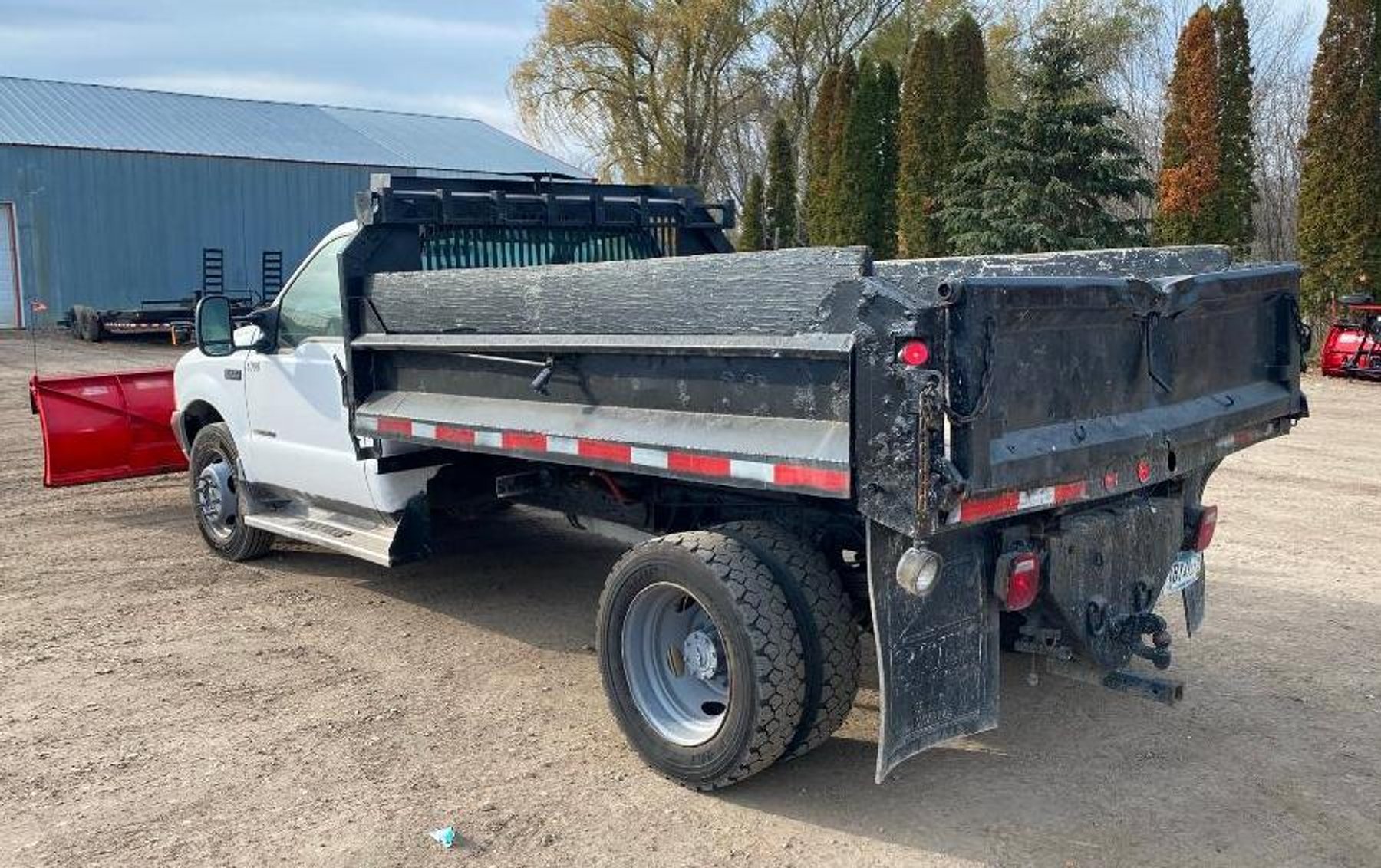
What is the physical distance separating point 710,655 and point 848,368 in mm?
1252

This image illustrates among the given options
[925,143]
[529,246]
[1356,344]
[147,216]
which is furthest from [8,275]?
[1356,344]

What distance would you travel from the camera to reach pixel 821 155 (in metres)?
27.8

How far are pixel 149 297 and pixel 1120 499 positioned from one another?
30.1m

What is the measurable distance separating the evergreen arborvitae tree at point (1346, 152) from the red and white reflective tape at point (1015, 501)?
16.8m

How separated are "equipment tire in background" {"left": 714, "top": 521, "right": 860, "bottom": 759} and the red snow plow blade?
20.6ft

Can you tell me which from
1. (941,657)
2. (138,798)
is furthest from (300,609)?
(941,657)

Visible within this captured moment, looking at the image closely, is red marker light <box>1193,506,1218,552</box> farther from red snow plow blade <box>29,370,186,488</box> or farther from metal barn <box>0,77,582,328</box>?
metal barn <box>0,77,582,328</box>

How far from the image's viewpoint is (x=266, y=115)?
116ft

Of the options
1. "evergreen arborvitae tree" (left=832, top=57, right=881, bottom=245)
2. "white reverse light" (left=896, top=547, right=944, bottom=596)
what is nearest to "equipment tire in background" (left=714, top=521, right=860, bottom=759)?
"white reverse light" (left=896, top=547, right=944, bottom=596)

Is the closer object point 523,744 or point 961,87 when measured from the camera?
point 523,744

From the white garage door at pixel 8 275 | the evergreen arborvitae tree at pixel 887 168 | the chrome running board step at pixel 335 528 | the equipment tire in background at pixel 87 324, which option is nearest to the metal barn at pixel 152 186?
the white garage door at pixel 8 275

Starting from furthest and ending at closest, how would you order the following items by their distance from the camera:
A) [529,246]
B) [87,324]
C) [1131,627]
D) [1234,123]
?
[87,324], [1234,123], [529,246], [1131,627]

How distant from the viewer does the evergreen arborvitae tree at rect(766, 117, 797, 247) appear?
3262 centimetres

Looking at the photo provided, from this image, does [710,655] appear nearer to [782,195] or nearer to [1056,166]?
[1056,166]
